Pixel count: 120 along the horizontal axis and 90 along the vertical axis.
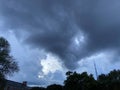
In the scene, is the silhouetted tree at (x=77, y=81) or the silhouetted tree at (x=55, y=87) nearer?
the silhouetted tree at (x=77, y=81)

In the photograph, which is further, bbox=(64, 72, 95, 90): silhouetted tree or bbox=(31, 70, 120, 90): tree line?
bbox=(64, 72, 95, 90): silhouetted tree

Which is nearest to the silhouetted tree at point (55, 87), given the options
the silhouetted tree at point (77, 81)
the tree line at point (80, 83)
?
the tree line at point (80, 83)

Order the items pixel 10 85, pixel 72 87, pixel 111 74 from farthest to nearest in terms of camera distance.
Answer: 1. pixel 111 74
2. pixel 10 85
3. pixel 72 87

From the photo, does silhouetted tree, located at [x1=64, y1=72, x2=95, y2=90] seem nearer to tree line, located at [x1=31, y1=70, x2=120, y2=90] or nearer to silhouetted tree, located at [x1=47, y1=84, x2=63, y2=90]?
tree line, located at [x1=31, y1=70, x2=120, y2=90]

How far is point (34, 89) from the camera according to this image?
3270 inches

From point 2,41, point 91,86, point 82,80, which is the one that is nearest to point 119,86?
point 91,86

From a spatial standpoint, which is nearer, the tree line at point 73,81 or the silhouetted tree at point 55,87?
the tree line at point 73,81

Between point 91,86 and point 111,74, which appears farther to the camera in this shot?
point 111,74

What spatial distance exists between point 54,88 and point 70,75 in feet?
20.9

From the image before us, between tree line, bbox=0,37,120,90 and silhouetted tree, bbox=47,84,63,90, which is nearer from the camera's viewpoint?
tree line, bbox=0,37,120,90

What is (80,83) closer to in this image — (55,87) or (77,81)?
(77,81)

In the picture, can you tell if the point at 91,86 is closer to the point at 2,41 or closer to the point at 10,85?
the point at 2,41

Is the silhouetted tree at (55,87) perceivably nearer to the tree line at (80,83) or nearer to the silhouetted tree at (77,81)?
the tree line at (80,83)

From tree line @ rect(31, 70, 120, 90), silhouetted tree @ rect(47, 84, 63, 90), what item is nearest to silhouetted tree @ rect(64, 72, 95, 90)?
tree line @ rect(31, 70, 120, 90)
